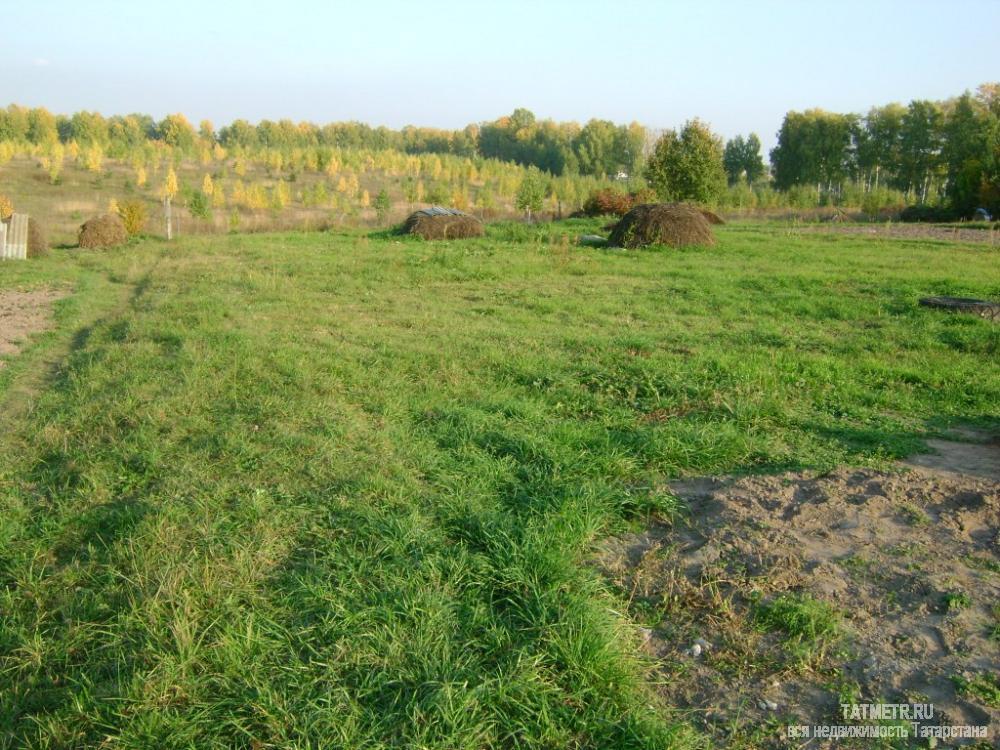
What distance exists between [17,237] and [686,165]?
63.2ft

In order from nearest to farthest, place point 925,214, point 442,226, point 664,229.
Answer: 1. point 664,229
2. point 442,226
3. point 925,214

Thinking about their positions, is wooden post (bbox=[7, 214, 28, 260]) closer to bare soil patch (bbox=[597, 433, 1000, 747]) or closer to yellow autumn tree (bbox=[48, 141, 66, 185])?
bare soil patch (bbox=[597, 433, 1000, 747])

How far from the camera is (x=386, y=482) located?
12.7 ft

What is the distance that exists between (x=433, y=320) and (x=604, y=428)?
3856 millimetres

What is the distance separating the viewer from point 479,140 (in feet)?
272

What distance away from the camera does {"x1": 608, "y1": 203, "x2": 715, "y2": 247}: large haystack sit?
54.2 ft

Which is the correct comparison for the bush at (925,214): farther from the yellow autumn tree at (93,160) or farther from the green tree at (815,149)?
the yellow autumn tree at (93,160)

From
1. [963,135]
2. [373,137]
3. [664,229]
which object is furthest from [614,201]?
[373,137]

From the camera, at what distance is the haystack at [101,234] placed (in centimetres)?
1811

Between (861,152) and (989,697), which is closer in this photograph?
(989,697)

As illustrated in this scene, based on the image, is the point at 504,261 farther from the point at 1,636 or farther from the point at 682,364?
the point at 1,636

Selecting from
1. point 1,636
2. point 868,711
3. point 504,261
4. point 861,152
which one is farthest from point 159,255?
point 861,152

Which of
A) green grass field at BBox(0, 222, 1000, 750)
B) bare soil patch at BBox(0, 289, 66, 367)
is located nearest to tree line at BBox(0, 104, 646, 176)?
bare soil patch at BBox(0, 289, 66, 367)

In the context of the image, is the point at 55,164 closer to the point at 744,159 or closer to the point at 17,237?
the point at 17,237
